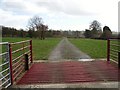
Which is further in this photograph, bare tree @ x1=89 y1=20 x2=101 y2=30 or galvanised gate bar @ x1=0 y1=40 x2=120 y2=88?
bare tree @ x1=89 y1=20 x2=101 y2=30

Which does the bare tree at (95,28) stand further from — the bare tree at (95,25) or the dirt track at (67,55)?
the dirt track at (67,55)

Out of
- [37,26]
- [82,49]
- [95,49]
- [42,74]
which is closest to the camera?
[42,74]

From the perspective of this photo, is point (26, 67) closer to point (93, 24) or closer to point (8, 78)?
point (8, 78)

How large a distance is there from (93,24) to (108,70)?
86334 mm

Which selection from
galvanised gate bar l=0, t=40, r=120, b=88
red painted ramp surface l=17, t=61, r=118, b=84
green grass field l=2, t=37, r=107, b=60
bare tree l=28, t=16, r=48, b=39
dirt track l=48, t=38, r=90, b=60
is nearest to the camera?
galvanised gate bar l=0, t=40, r=120, b=88

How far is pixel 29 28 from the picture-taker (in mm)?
80250

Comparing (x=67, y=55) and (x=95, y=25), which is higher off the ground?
(x=95, y=25)

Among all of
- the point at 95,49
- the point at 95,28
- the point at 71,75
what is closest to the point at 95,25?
the point at 95,28

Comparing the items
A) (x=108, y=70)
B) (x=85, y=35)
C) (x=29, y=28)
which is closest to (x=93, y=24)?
(x=85, y=35)

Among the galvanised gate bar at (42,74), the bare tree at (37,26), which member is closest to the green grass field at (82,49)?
the galvanised gate bar at (42,74)

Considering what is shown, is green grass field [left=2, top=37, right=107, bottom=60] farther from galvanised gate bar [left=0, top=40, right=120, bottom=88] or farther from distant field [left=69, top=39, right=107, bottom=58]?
galvanised gate bar [left=0, top=40, right=120, bottom=88]

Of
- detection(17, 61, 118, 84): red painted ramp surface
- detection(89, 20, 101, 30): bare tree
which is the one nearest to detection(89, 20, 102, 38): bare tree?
detection(89, 20, 101, 30): bare tree

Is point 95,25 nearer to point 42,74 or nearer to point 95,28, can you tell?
point 95,28

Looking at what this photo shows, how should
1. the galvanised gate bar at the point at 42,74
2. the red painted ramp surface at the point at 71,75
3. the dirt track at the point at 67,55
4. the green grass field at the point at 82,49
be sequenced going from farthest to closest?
the green grass field at the point at 82,49
the dirt track at the point at 67,55
the red painted ramp surface at the point at 71,75
the galvanised gate bar at the point at 42,74
